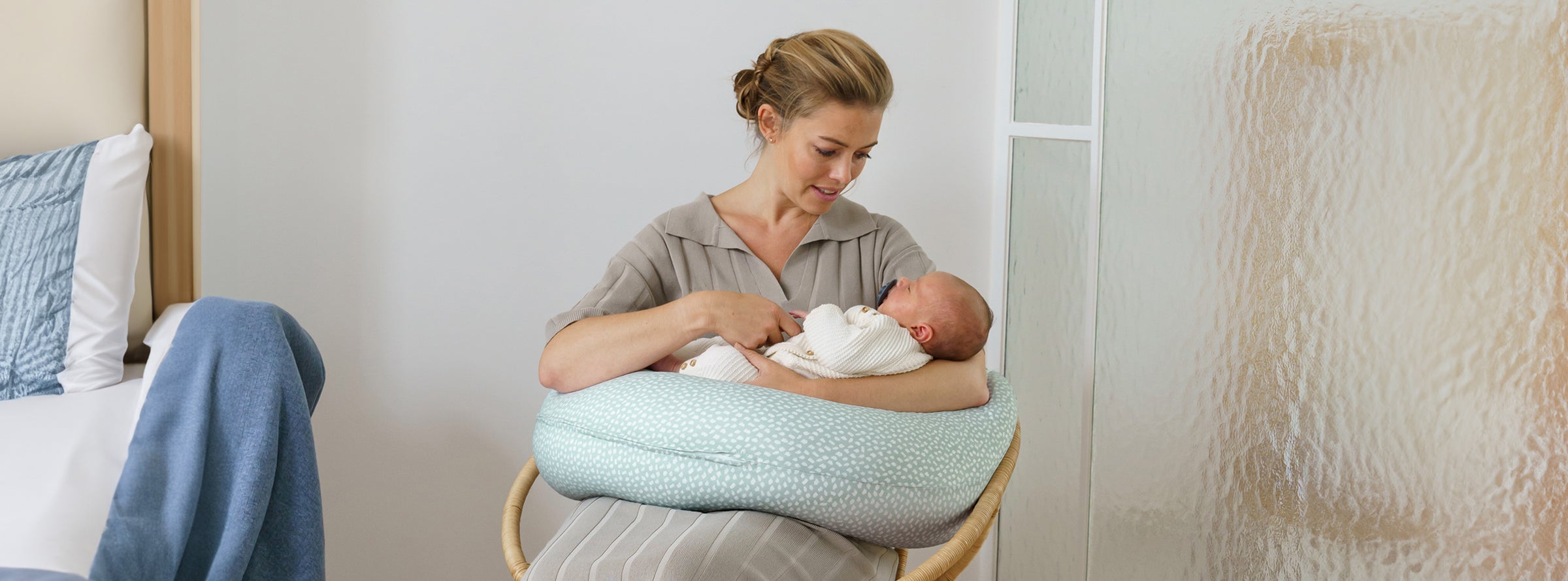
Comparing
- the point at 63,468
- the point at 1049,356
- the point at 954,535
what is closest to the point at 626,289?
the point at 954,535

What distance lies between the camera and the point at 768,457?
1.02 meters

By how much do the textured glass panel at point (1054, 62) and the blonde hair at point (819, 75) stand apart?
1.87ft

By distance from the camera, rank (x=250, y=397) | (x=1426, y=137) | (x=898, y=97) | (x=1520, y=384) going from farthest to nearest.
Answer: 1. (x=898, y=97)
2. (x=250, y=397)
3. (x=1426, y=137)
4. (x=1520, y=384)

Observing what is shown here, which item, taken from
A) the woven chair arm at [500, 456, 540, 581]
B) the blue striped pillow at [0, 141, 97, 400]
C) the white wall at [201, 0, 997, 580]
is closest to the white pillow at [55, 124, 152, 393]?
the blue striped pillow at [0, 141, 97, 400]

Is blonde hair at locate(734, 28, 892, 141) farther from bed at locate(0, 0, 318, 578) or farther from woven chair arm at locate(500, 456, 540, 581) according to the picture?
bed at locate(0, 0, 318, 578)

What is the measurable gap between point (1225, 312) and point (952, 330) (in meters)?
0.41

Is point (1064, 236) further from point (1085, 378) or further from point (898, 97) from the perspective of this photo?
point (898, 97)

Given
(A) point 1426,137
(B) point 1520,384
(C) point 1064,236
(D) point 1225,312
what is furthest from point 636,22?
(B) point 1520,384

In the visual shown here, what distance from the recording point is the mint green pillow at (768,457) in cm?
102

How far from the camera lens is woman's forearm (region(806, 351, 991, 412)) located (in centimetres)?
121

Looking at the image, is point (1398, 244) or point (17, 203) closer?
A: point (1398, 244)

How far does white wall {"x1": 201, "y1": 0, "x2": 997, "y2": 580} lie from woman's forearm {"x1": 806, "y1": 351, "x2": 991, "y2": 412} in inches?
36.7

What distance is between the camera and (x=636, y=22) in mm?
2000

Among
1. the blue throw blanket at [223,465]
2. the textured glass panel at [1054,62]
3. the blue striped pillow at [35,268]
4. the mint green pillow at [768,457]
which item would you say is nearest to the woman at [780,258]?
the mint green pillow at [768,457]
